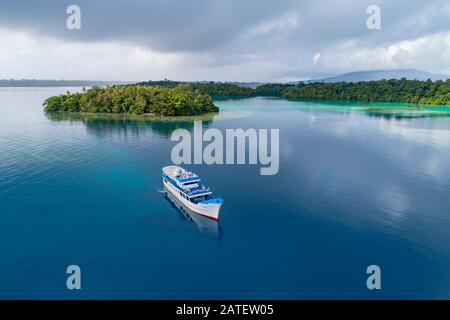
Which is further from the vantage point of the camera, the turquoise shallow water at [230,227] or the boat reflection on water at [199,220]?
the boat reflection on water at [199,220]

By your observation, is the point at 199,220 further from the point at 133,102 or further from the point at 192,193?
the point at 133,102

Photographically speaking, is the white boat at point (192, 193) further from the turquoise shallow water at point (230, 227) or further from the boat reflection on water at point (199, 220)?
the turquoise shallow water at point (230, 227)

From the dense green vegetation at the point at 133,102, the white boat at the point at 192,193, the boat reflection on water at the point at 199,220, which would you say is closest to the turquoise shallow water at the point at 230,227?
the boat reflection on water at the point at 199,220

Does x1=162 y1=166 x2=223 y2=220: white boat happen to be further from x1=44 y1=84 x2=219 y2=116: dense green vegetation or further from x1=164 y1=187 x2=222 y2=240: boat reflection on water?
x1=44 y1=84 x2=219 y2=116: dense green vegetation

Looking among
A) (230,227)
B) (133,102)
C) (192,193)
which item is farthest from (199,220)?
(133,102)

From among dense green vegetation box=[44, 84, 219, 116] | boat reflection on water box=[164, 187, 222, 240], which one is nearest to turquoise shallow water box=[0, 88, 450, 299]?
boat reflection on water box=[164, 187, 222, 240]

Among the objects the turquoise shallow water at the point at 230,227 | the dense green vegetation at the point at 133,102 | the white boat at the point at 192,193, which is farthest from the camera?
the dense green vegetation at the point at 133,102
